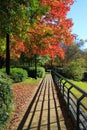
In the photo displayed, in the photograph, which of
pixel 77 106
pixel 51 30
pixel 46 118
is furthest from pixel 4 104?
pixel 51 30

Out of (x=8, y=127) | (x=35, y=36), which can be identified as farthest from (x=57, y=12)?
(x=8, y=127)

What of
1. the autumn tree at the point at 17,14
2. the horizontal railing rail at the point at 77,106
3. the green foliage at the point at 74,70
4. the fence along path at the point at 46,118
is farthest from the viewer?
the green foliage at the point at 74,70

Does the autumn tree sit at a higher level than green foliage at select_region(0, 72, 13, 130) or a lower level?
higher

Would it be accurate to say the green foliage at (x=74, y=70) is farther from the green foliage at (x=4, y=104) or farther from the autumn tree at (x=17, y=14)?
the green foliage at (x=4, y=104)

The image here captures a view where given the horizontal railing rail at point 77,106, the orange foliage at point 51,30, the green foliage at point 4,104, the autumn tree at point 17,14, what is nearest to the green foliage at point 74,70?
the orange foliage at point 51,30

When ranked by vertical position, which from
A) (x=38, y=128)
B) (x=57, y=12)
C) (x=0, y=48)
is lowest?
(x=38, y=128)

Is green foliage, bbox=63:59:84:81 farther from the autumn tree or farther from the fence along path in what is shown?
the fence along path

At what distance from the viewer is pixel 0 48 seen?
97.3 feet

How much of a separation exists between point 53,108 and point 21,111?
1.56 m

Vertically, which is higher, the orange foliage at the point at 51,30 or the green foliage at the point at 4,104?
the orange foliage at the point at 51,30

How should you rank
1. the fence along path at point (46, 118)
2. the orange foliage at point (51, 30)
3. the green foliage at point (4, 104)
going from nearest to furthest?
the green foliage at point (4, 104) < the fence along path at point (46, 118) < the orange foliage at point (51, 30)

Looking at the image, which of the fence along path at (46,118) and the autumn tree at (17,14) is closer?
the fence along path at (46,118)

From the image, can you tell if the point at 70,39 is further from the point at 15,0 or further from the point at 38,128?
the point at 38,128

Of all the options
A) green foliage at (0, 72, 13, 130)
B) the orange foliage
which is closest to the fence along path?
green foliage at (0, 72, 13, 130)
